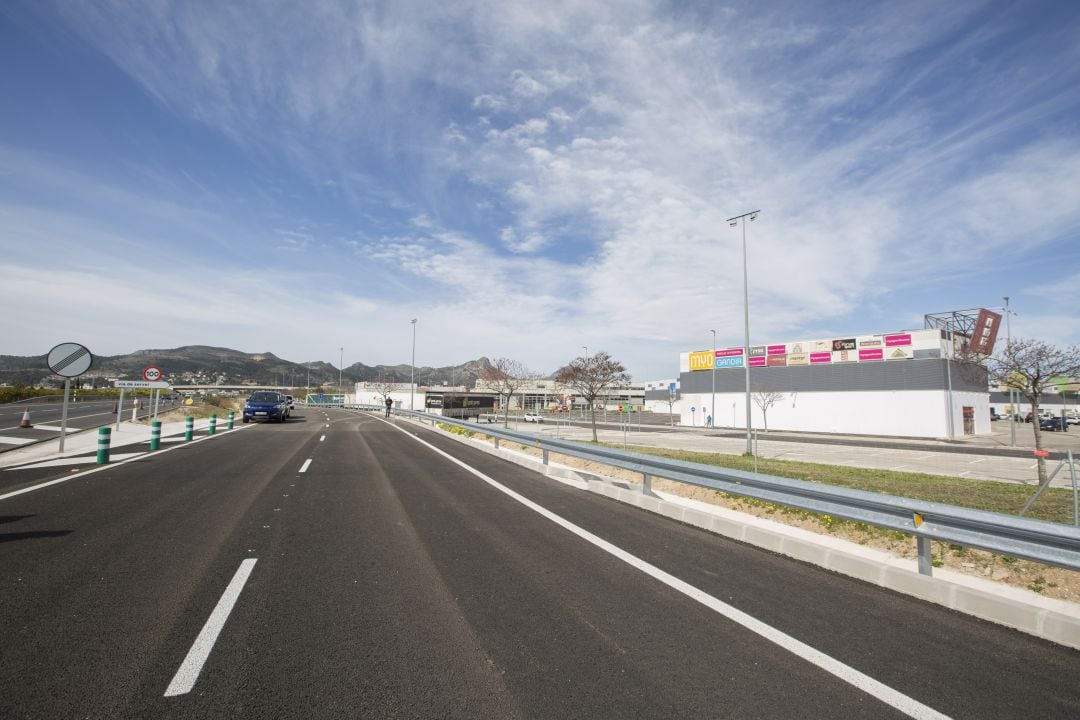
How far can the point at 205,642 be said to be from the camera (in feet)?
11.5

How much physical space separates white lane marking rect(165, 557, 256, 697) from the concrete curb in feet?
18.6

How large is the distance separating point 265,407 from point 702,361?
41.4 metres

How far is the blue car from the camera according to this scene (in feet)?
100

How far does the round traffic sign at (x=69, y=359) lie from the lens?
12836 millimetres

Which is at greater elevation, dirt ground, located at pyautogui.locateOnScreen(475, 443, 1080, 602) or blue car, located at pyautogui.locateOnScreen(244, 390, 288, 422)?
blue car, located at pyautogui.locateOnScreen(244, 390, 288, 422)

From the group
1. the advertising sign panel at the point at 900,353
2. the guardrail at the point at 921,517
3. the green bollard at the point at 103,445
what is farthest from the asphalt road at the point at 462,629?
the advertising sign panel at the point at 900,353

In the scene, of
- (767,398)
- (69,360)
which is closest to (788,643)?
(69,360)

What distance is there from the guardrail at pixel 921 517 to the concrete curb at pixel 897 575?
0.81ft

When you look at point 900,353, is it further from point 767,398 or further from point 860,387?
point 767,398

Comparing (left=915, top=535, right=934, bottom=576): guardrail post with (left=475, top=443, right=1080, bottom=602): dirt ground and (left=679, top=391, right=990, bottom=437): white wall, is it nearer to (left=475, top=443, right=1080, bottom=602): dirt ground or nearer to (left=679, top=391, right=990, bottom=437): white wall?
(left=475, top=443, right=1080, bottom=602): dirt ground

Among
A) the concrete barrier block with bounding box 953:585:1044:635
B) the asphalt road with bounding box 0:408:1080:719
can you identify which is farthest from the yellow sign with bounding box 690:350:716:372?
the concrete barrier block with bounding box 953:585:1044:635

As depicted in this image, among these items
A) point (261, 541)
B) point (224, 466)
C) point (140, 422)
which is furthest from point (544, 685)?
point (140, 422)

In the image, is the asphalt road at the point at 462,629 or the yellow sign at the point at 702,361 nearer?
the asphalt road at the point at 462,629

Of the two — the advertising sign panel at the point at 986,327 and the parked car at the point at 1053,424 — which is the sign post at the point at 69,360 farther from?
the parked car at the point at 1053,424
